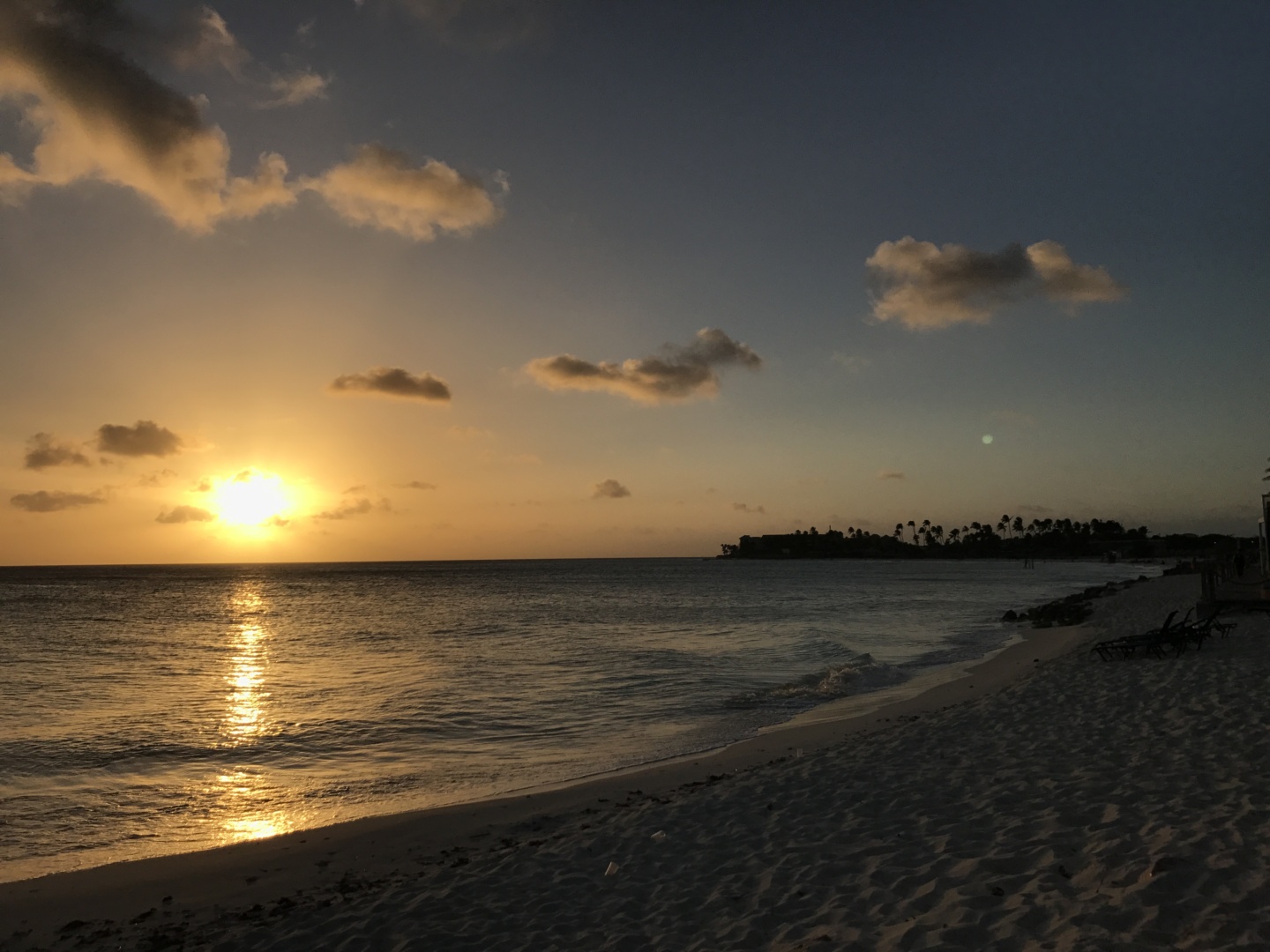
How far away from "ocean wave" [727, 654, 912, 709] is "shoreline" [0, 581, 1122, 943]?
4.07m

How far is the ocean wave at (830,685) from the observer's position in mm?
19344

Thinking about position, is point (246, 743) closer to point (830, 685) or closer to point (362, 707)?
point (362, 707)

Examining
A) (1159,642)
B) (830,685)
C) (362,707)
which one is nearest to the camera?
(1159,642)

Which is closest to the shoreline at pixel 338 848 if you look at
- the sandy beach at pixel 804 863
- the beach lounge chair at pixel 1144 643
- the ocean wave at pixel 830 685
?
the sandy beach at pixel 804 863

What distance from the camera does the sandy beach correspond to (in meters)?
5.70

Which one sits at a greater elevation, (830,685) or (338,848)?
(338,848)

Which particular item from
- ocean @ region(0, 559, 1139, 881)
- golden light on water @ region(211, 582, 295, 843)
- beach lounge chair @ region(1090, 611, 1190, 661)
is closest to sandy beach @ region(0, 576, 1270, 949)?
golden light on water @ region(211, 582, 295, 843)

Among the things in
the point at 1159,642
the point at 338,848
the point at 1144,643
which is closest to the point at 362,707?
the point at 338,848

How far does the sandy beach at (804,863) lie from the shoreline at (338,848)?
0.14ft

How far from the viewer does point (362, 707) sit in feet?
65.0

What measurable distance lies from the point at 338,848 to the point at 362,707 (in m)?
11.1

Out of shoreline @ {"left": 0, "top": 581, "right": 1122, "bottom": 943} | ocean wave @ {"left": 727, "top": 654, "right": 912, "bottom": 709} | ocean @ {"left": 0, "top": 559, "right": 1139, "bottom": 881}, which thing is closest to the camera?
shoreline @ {"left": 0, "top": 581, "right": 1122, "bottom": 943}

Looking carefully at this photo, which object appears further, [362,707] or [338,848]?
[362,707]

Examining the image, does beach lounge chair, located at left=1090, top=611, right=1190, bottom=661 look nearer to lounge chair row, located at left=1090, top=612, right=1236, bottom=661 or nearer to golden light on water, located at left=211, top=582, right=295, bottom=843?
lounge chair row, located at left=1090, top=612, right=1236, bottom=661
